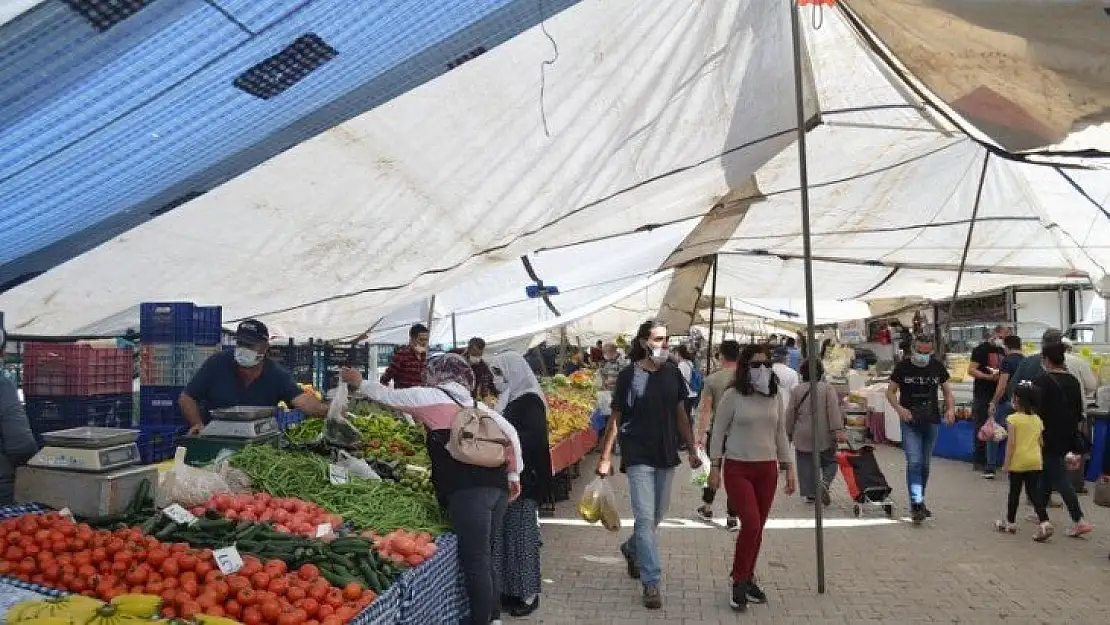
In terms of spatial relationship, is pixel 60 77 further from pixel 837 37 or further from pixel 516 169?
pixel 837 37

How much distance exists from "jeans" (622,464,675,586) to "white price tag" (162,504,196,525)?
2867mm

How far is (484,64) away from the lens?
4316 millimetres

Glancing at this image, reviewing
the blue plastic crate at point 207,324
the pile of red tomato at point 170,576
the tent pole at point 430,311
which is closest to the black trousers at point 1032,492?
the pile of red tomato at point 170,576

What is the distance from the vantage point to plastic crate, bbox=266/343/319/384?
33.3 feet

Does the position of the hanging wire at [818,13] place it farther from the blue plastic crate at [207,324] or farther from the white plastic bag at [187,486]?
the blue plastic crate at [207,324]

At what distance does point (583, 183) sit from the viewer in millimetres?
6695

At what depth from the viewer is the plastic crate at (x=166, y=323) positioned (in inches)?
246

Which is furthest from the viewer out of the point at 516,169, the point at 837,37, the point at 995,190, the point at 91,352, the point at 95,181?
the point at 995,190

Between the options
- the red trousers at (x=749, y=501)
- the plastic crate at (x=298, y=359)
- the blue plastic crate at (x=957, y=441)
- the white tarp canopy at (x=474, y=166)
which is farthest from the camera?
the blue plastic crate at (x=957, y=441)

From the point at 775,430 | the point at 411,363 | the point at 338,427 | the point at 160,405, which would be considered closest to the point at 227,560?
the point at 338,427

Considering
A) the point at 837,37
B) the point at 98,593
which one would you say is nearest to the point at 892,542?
the point at 837,37

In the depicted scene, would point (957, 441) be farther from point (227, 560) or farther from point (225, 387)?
point (227, 560)

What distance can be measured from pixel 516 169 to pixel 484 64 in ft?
5.22

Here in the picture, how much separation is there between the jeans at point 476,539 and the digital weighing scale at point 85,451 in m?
1.77
